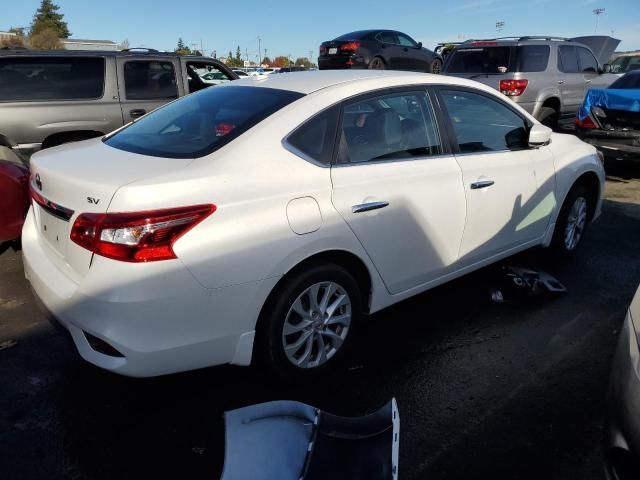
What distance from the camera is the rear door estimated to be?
6273 millimetres

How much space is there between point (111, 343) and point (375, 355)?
5.12ft

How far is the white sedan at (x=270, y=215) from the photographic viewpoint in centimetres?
225

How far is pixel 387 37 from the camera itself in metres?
15.4

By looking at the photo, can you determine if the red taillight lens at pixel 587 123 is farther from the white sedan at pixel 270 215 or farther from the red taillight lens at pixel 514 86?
the white sedan at pixel 270 215

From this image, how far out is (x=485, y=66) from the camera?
948 cm

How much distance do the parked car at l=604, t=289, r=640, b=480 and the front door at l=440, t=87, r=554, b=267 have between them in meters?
1.51

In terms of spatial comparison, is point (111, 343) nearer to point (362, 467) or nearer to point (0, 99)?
point (362, 467)

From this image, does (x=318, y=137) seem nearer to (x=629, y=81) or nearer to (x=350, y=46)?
(x=629, y=81)

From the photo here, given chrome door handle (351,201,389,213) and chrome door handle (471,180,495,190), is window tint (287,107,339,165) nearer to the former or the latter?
chrome door handle (351,201,389,213)

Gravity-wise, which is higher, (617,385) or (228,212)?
(228,212)

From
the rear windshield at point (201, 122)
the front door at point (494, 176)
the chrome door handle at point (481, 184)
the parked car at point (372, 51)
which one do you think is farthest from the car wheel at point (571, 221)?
the parked car at point (372, 51)

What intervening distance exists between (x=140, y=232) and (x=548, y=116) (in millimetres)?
9504

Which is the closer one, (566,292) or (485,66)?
(566,292)

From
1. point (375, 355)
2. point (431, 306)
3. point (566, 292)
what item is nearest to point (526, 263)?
Result: point (566, 292)
